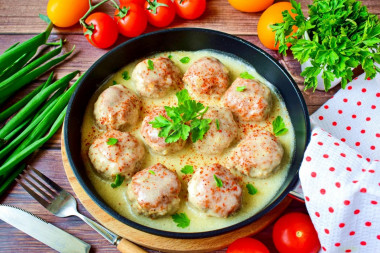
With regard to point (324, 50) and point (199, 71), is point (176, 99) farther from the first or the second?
point (324, 50)

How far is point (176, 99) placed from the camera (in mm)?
2459

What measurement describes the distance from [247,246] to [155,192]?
577 millimetres

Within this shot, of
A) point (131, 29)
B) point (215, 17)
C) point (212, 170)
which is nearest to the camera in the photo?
point (212, 170)

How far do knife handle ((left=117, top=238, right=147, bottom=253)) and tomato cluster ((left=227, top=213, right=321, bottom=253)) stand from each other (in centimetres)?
51

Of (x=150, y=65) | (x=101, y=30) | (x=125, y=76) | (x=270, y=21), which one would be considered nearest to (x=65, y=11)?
(x=101, y=30)

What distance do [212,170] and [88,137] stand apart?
84cm

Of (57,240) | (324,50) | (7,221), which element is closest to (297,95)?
(324,50)

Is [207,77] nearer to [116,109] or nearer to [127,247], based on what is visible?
[116,109]

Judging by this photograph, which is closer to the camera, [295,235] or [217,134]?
[295,235]

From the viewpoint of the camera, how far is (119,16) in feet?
8.93

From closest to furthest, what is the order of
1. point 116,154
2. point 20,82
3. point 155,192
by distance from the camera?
1. point 155,192
2. point 116,154
3. point 20,82

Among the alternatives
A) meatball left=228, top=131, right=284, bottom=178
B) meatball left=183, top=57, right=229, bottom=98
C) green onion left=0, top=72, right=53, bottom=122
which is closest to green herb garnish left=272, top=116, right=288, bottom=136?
meatball left=228, top=131, right=284, bottom=178

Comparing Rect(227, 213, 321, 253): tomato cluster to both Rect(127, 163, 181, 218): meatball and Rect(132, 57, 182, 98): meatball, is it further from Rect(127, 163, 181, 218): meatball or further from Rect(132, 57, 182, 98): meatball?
Rect(132, 57, 182, 98): meatball

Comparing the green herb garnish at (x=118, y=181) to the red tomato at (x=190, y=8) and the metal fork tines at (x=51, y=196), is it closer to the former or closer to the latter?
the metal fork tines at (x=51, y=196)
